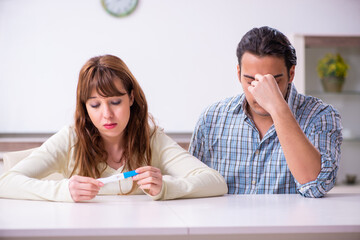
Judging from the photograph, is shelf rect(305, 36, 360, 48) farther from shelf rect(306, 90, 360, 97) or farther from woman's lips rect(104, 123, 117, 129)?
woman's lips rect(104, 123, 117, 129)

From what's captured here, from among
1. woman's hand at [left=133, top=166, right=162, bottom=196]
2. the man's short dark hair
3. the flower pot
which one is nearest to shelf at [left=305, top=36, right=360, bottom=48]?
the flower pot

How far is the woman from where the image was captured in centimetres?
166

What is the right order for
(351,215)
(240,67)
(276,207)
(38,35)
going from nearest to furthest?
(351,215), (276,207), (240,67), (38,35)

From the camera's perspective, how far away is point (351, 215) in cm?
129

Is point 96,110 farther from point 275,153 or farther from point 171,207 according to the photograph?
point 275,153

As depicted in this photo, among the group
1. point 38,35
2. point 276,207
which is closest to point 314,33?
point 38,35

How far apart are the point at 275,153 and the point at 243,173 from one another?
16cm

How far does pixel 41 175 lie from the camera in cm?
172

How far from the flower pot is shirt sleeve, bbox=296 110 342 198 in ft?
6.58

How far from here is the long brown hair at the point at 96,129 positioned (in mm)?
1804

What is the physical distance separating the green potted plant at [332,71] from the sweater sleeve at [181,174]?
226cm

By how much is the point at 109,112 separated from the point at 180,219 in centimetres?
69

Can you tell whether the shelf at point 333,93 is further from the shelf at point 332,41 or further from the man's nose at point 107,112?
the man's nose at point 107,112

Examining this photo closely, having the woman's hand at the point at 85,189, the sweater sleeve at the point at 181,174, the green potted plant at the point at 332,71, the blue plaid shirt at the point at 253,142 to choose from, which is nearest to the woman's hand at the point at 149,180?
the sweater sleeve at the point at 181,174
